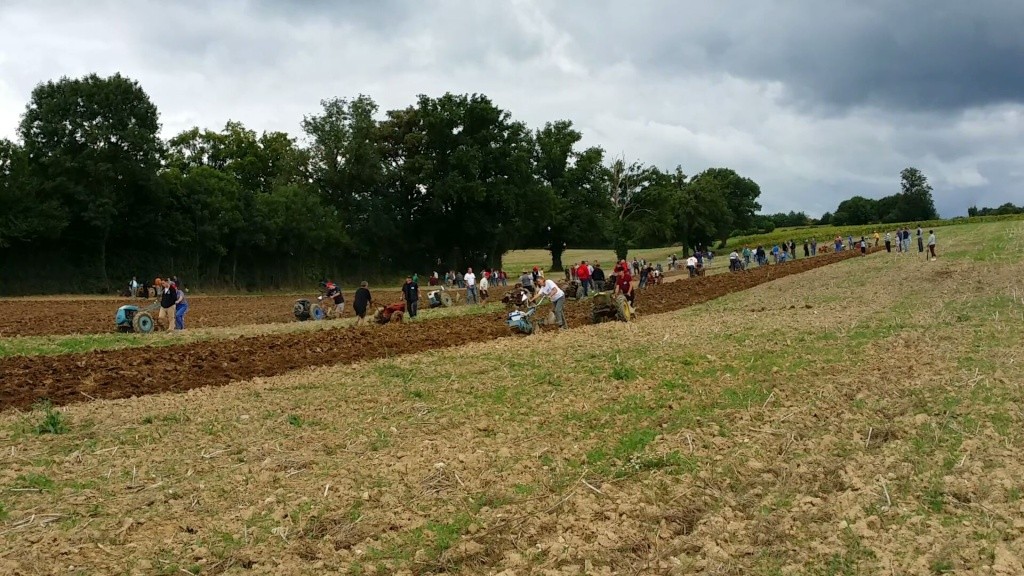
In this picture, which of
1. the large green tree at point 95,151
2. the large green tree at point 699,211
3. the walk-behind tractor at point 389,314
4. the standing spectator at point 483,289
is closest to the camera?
the walk-behind tractor at point 389,314

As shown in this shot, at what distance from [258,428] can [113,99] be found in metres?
47.2

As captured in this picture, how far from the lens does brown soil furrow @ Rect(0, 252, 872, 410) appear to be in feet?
45.1

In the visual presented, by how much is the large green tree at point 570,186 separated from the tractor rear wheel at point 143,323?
205 ft

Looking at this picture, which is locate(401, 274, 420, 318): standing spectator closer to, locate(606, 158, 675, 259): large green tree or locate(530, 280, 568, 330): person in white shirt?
locate(530, 280, 568, 330): person in white shirt

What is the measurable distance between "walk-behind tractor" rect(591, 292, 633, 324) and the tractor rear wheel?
13.6 metres

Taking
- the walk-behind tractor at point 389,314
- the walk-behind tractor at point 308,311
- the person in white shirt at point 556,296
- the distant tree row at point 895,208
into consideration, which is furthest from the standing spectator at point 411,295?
the distant tree row at point 895,208

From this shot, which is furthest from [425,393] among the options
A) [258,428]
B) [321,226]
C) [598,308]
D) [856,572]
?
[321,226]

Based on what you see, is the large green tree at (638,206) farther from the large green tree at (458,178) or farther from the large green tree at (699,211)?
the large green tree at (458,178)

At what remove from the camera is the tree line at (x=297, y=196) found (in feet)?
161

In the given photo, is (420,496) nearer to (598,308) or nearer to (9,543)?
(9,543)

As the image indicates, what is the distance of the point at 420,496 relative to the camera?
8.17 meters

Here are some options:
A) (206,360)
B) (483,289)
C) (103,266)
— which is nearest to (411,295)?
(483,289)

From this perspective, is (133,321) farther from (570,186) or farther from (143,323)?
(570,186)

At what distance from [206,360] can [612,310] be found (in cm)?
1139
